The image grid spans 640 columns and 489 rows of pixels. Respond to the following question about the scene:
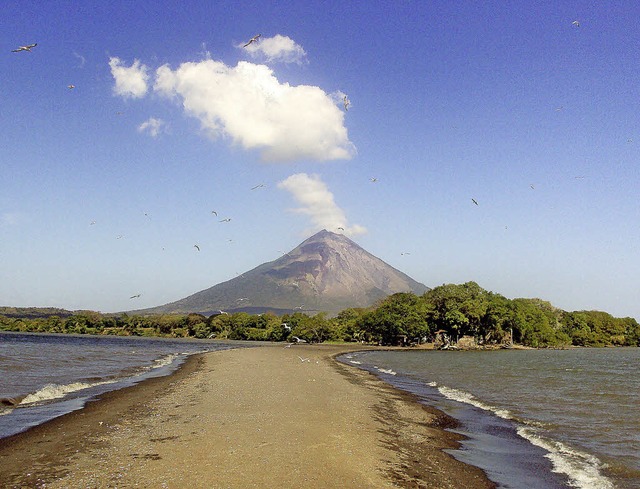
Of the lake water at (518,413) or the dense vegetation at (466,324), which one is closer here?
the lake water at (518,413)

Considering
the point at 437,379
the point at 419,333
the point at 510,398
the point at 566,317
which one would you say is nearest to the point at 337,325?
the point at 419,333

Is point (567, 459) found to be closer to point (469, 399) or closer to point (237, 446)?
point (237, 446)

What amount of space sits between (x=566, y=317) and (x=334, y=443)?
559 feet

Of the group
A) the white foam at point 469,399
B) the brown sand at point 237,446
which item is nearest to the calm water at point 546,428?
the white foam at point 469,399

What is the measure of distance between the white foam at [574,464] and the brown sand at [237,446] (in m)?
2.73

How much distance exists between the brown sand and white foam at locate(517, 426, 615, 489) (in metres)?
2.73

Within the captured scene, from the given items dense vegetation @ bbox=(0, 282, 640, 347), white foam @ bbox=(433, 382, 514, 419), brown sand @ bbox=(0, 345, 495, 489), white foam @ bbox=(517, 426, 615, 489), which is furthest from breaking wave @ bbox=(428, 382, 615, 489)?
dense vegetation @ bbox=(0, 282, 640, 347)

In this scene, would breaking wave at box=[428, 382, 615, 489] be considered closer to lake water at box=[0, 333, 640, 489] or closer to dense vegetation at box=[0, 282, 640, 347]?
lake water at box=[0, 333, 640, 489]

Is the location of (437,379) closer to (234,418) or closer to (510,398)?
(510,398)

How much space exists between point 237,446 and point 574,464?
34.6 ft

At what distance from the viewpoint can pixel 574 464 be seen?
47.2ft

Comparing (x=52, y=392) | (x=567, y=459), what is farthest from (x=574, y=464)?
(x=52, y=392)

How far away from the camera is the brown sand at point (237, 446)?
11070 millimetres

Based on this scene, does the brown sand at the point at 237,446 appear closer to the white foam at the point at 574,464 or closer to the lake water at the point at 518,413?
the lake water at the point at 518,413
